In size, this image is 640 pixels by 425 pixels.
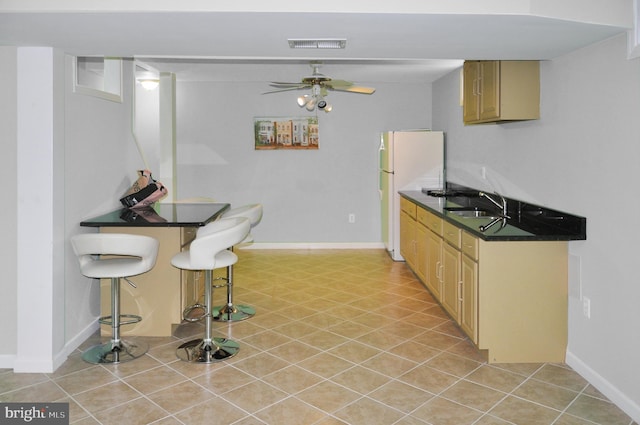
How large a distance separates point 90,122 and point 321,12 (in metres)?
2.37

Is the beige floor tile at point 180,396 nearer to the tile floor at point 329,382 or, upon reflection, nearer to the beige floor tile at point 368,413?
the tile floor at point 329,382

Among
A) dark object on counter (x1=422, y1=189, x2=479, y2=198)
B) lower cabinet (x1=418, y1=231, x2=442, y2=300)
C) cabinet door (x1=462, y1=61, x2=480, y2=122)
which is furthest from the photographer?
dark object on counter (x1=422, y1=189, x2=479, y2=198)

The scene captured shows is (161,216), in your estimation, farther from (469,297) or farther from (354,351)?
(469,297)

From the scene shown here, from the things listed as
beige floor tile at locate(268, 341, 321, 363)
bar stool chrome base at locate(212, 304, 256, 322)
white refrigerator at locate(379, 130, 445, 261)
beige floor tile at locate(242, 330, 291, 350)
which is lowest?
beige floor tile at locate(268, 341, 321, 363)

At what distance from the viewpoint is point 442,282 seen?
4.89 meters

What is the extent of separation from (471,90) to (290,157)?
12.3 feet

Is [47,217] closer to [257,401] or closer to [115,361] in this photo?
[115,361]

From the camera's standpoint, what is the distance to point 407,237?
6.65m

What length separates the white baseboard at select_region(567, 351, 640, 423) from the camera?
3.06 meters

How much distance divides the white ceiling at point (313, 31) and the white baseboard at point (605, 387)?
2025 millimetres

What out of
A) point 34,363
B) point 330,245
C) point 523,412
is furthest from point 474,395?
point 330,245

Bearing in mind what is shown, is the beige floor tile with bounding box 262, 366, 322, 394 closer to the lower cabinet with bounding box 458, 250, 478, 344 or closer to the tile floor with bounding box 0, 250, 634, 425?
the tile floor with bounding box 0, 250, 634, 425

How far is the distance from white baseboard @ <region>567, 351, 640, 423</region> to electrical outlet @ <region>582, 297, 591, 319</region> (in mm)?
318

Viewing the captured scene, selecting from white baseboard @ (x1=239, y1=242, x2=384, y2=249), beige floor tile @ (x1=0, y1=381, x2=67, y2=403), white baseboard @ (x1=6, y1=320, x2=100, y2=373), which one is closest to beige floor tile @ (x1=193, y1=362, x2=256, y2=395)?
beige floor tile @ (x1=0, y1=381, x2=67, y2=403)
